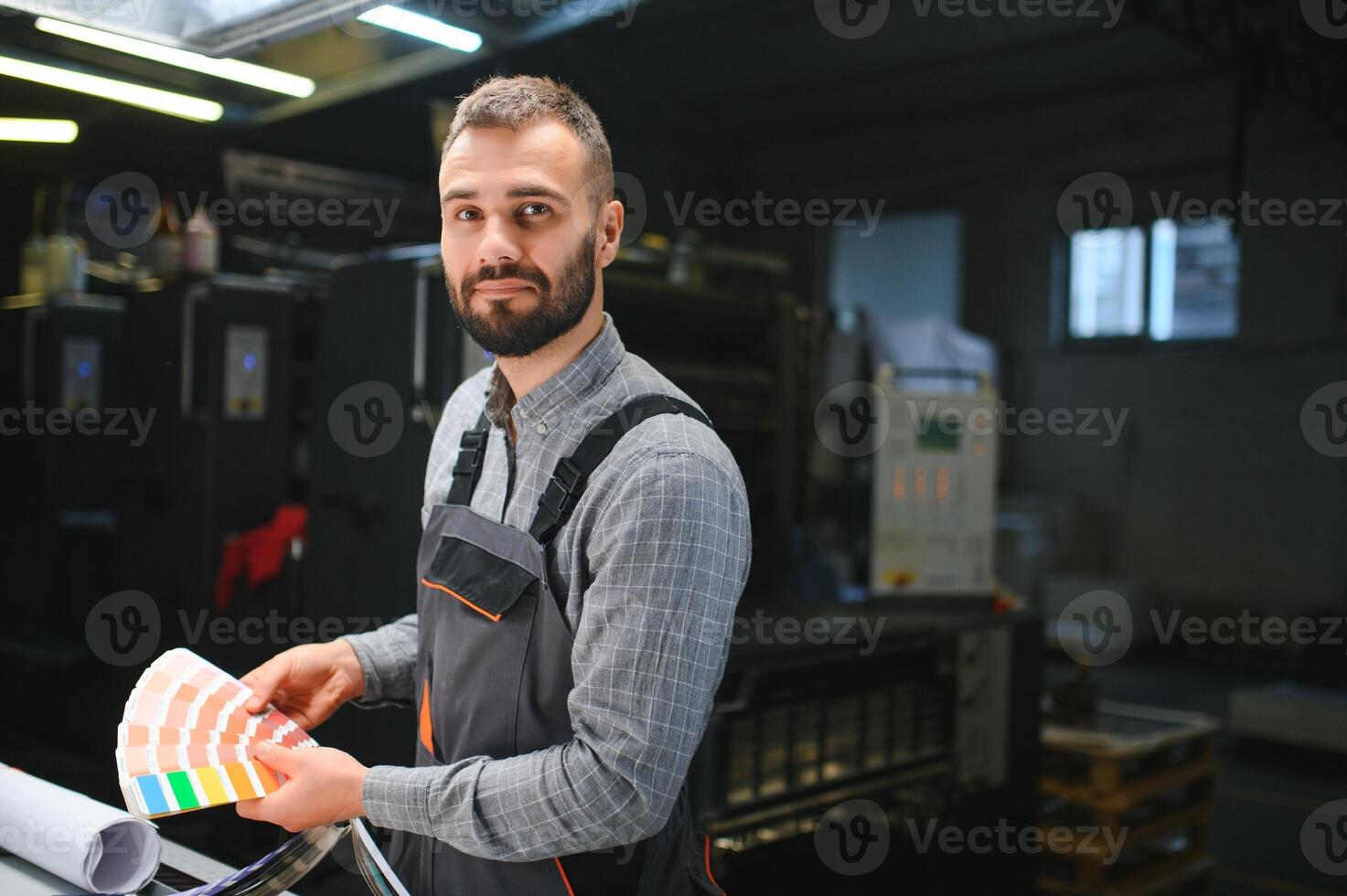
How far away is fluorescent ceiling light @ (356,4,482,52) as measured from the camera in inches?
64.2

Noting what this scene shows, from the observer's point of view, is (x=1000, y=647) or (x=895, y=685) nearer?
(x=895, y=685)

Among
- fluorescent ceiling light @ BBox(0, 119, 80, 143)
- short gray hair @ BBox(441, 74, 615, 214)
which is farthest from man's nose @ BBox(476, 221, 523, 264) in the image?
fluorescent ceiling light @ BBox(0, 119, 80, 143)

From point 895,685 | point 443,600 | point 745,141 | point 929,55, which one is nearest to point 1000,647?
point 895,685

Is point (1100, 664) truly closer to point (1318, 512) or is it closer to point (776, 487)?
point (1318, 512)

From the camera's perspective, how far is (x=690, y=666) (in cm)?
115

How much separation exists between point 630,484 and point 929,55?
8.50 metres

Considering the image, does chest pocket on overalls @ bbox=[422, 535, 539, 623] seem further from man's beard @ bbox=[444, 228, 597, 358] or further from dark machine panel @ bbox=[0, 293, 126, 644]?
dark machine panel @ bbox=[0, 293, 126, 644]

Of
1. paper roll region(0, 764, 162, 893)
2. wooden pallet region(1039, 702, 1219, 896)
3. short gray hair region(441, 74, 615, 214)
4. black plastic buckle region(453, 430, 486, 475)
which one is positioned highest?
short gray hair region(441, 74, 615, 214)

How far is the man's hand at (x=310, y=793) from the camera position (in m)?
1.15

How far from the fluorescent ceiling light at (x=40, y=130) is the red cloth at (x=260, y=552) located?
35.3 inches

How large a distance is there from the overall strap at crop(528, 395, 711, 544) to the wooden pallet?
9.46 ft

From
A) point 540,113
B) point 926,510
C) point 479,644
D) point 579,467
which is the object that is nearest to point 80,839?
point 479,644

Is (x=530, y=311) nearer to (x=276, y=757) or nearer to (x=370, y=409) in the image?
(x=276, y=757)

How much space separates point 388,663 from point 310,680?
4.5 inches
